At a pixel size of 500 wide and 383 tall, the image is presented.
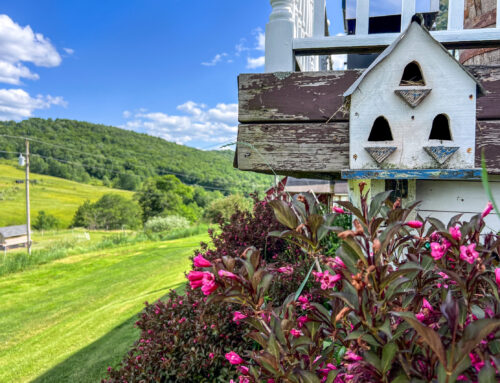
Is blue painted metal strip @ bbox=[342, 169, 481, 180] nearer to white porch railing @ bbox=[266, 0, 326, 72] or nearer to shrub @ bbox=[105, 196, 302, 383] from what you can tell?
white porch railing @ bbox=[266, 0, 326, 72]

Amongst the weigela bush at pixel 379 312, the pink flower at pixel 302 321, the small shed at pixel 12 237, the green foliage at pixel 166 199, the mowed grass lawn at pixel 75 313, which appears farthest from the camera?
the green foliage at pixel 166 199

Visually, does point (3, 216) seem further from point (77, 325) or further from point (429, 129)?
point (429, 129)

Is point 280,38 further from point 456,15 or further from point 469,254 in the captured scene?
point 469,254

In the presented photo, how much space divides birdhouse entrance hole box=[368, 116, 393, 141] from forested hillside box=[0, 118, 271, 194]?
57589 mm

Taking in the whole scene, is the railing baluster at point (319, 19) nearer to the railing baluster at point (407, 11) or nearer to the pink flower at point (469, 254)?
the railing baluster at point (407, 11)

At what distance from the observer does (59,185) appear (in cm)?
7069

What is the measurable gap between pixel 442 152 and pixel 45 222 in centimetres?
7050

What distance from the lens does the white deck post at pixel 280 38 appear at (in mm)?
A: 1510

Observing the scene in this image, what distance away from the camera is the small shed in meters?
38.8

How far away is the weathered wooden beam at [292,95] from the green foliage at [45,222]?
68795 mm

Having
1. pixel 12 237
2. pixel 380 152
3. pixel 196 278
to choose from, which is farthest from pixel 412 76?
pixel 12 237

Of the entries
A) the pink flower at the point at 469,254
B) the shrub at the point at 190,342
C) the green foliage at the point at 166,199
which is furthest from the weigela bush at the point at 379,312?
the green foliage at the point at 166,199

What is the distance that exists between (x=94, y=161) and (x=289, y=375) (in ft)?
248

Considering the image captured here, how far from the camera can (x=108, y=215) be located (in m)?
59.7
